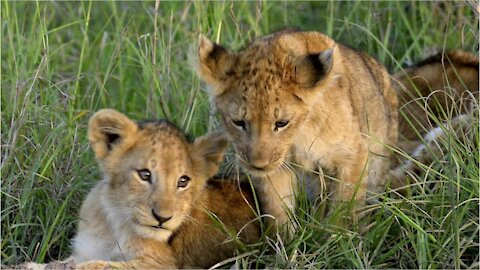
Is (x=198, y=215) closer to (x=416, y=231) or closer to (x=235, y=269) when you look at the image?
(x=235, y=269)

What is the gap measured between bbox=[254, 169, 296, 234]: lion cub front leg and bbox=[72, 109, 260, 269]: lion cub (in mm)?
84

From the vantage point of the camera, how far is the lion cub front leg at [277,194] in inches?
199

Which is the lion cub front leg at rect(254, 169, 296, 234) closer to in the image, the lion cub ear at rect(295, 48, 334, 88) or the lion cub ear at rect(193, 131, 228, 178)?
the lion cub ear at rect(193, 131, 228, 178)

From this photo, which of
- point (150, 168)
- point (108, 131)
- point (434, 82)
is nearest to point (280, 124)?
point (150, 168)

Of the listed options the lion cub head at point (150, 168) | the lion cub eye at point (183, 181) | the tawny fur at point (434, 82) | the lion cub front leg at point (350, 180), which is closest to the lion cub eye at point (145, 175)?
the lion cub head at point (150, 168)

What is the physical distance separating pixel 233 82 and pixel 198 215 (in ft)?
2.04

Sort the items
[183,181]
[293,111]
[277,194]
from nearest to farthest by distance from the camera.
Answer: [293,111]
[183,181]
[277,194]

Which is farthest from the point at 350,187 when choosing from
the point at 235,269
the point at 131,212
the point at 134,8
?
the point at 134,8

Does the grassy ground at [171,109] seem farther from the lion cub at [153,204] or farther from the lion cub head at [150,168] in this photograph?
the lion cub head at [150,168]

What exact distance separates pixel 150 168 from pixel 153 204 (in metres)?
0.19

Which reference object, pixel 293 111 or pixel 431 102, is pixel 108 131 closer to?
pixel 293 111

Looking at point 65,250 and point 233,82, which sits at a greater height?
point 233,82

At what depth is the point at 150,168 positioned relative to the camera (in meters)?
4.80

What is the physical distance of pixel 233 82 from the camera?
4.87 metres
